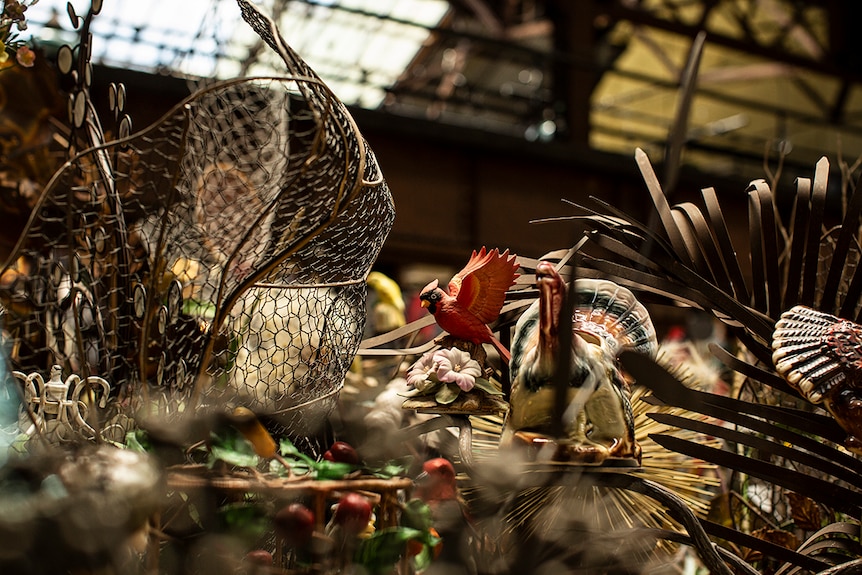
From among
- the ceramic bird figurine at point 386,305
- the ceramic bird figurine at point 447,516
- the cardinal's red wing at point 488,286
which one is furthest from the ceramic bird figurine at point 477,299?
the ceramic bird figurine at point 386,305

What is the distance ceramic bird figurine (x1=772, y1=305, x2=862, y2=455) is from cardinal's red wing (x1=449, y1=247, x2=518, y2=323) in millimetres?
165

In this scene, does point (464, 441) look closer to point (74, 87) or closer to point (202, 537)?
point (202, 537)

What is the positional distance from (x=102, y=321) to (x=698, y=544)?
0.43 meters

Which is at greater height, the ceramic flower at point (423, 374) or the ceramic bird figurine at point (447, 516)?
the ceramic flower at point (423, 374)

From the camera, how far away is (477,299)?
0.51 metres

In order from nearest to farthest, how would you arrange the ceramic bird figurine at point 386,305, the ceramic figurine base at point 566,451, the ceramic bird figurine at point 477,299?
the ceramic figurine base at point 566,451
the ceramic bird figurine at point 477,299
the ceramic bird figurine at point 386,305

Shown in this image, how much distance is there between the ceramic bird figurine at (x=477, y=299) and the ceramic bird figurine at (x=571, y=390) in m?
0.03

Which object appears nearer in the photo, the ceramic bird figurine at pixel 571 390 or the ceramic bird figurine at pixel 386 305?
the ceramic bird figurine at pixel 571 390

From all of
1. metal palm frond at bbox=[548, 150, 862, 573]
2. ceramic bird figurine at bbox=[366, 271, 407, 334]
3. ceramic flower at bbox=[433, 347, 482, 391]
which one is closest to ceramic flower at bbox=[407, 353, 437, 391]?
ceramic flower at bbox=[433, 347, 482, 391]

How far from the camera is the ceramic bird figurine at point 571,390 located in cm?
42

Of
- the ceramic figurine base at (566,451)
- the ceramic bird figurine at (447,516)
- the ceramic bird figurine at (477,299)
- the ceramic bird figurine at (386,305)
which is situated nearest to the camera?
the ceramic bird figurine at (447,516)

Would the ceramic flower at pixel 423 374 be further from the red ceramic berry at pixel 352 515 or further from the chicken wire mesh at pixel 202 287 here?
the red ceramic berry at pixel 352 515

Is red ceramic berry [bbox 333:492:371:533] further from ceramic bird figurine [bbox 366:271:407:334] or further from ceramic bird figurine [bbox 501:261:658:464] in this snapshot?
ceramic bird figurine [bbox 366:271:407:334]

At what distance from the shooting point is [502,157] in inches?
121
